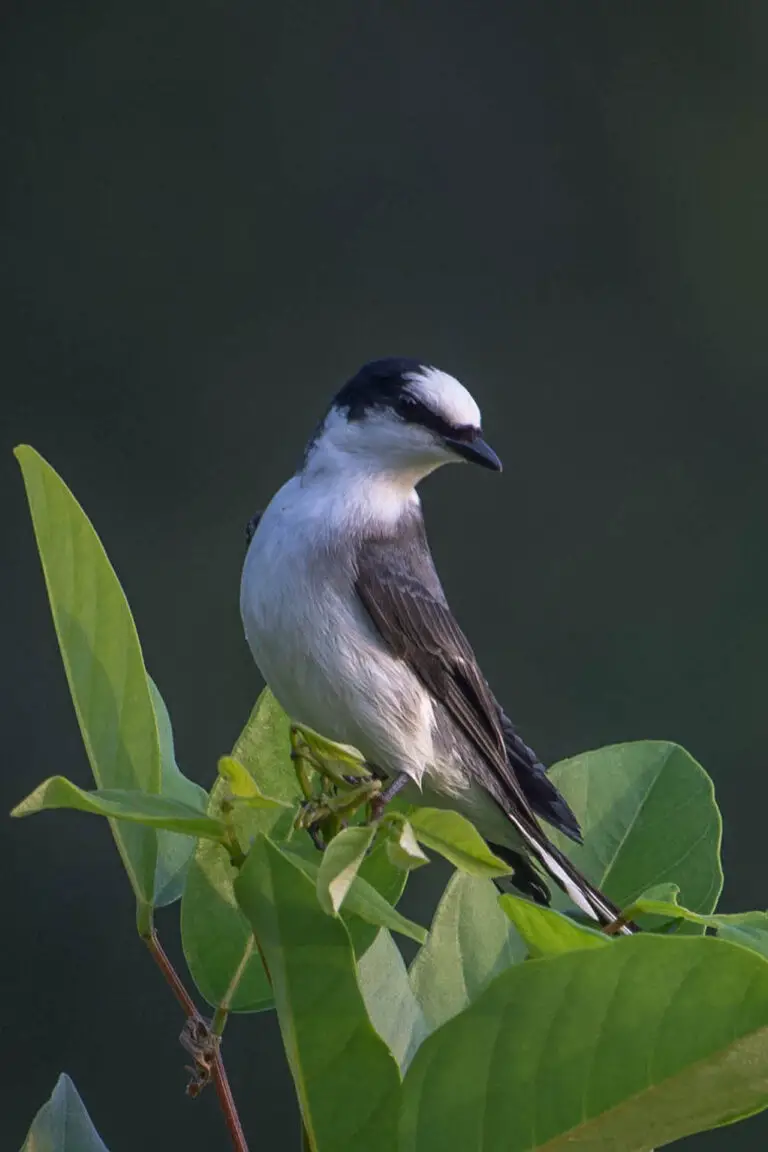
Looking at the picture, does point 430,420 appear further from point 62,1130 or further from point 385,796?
point 62,1130

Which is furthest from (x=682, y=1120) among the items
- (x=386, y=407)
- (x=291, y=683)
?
(x=386, y=407)

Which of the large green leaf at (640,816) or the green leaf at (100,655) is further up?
the green leaf at (100,655)

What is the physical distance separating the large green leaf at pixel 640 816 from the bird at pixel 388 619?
0.11 meters

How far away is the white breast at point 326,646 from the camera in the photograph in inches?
30.3

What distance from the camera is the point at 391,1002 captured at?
0.50m

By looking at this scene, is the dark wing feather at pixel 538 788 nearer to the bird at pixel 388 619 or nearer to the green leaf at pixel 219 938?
the bird at pixel 388 619

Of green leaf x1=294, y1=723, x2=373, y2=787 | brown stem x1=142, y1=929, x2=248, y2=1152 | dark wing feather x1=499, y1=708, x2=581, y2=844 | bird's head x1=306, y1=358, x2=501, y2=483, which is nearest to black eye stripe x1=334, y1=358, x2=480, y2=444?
bird's head x1=306, y1=358, x2=501, y2=483

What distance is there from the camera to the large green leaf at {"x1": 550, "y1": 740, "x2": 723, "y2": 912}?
1.91 feet

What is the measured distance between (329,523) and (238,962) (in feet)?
1.17

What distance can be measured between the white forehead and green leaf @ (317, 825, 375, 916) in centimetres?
47

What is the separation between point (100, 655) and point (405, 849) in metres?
0.14

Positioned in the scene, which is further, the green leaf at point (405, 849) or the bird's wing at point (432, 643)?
the bird's wing at point (432, 643)

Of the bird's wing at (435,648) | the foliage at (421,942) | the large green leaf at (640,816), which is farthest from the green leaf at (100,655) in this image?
the bird's wing at (435,648)

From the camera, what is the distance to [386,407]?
841mm
